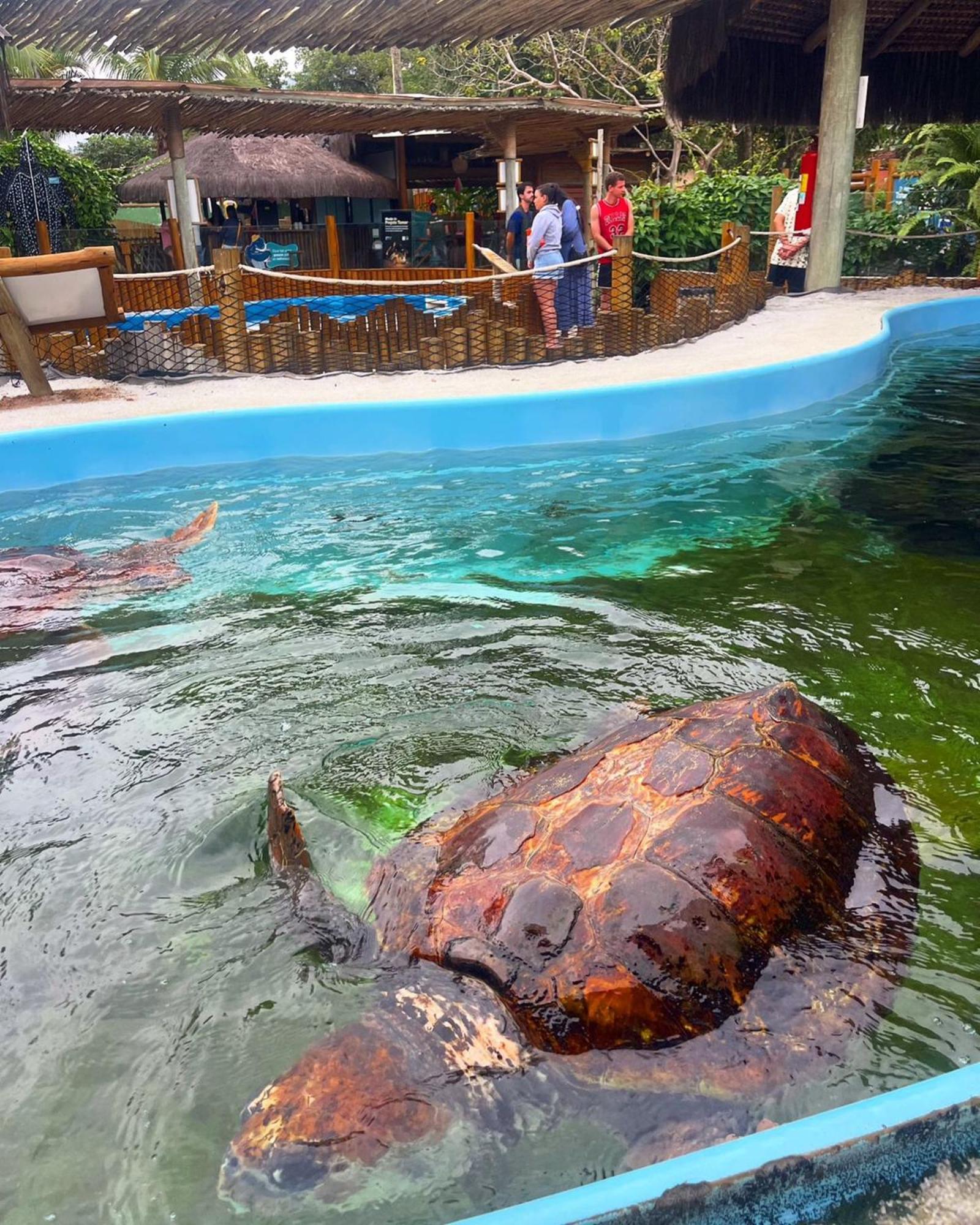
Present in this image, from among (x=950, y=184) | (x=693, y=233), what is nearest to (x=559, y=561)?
(x=693, y=233)

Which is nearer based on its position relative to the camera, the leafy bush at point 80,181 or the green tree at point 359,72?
the leafy bush at point 80,181

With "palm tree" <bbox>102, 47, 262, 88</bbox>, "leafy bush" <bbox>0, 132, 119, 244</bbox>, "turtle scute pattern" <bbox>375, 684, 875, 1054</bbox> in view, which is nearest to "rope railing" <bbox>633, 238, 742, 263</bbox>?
"turtle scute pattern" <bbox>375, 684, 875, 1054</bbox>

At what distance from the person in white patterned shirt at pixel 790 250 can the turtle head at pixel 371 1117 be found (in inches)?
466

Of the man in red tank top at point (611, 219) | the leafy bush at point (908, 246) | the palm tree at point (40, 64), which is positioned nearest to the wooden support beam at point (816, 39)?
the leafy bush at point (908, 246)

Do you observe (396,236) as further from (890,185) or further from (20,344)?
(20,344)

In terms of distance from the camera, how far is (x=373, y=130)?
13.8 m

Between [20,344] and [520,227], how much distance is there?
526 centimetres

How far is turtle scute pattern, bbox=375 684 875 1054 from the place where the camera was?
2.05m

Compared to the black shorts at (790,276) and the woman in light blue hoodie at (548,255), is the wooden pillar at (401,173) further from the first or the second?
the woman in light blue hoodie at (548,255)

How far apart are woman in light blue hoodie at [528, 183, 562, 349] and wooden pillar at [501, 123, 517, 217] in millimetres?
4275

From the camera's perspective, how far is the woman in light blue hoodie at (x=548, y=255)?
888cm

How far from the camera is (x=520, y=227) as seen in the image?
411 inches

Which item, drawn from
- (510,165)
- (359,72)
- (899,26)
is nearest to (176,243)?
(510,165)

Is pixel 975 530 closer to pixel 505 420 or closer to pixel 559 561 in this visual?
pixel 559 561
